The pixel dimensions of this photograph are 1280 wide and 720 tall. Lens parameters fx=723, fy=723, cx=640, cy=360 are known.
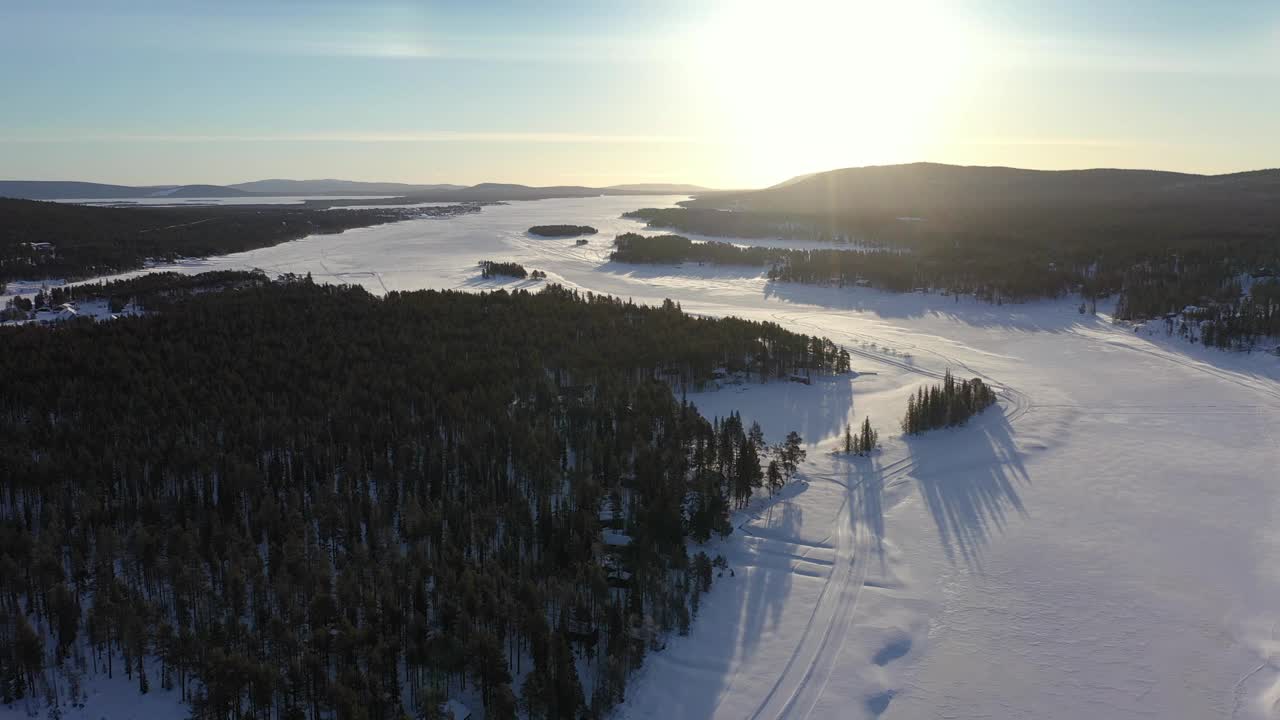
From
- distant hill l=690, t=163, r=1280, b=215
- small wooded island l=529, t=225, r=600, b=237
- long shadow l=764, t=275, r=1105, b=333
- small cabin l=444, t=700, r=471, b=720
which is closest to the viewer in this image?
small cabin l=444, t=700, r=471, b=720

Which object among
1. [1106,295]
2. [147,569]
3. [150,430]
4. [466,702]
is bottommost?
[466,702]

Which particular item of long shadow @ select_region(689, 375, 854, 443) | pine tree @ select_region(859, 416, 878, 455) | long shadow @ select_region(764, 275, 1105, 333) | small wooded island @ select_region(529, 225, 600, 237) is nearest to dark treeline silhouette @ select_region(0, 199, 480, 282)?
small wooded island @ select_region(529, 225, 600, 237)

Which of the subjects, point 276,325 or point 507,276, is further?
point 507,276

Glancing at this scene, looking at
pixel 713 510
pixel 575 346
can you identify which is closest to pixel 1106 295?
pixel 575 346

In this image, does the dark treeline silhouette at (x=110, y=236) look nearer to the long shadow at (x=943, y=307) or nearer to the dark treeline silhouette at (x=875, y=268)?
the dark treeline silhouette at (x=875, y=268)

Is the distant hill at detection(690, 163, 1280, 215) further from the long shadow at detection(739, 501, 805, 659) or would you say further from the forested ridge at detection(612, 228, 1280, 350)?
the long shadow at detection(739, 501, 805, 659)

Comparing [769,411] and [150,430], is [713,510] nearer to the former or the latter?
[769,411]
